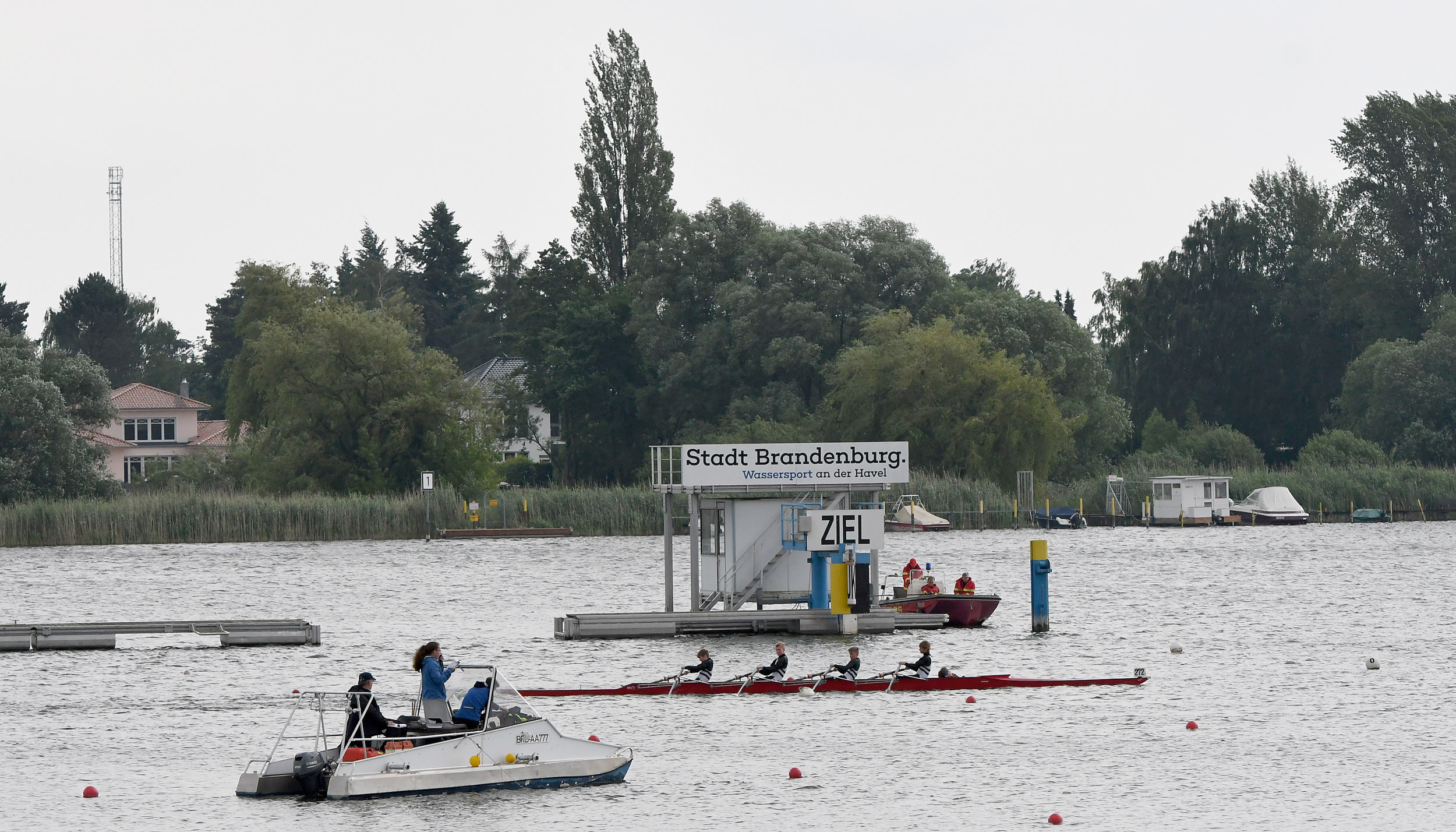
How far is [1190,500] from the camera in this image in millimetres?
114062

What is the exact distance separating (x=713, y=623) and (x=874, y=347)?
63249 mm

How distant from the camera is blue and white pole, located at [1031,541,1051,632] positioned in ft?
156

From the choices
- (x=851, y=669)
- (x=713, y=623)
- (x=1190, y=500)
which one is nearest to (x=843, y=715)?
(x=851, y=669)

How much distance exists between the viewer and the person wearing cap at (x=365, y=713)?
27.4m

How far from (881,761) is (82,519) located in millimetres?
67766

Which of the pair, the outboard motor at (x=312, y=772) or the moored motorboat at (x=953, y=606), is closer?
the outboard motor at (x=312, y=772)

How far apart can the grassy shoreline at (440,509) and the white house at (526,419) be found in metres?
14.2

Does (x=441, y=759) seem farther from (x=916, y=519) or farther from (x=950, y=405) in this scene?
(x=950, y=405)

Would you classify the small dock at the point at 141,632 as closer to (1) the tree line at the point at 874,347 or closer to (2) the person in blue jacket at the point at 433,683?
(2) the person in blue jacket at the point at 433,683

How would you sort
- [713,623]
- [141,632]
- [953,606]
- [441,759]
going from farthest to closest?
[953,606]
[141,632]
[713,623]
[441,759]

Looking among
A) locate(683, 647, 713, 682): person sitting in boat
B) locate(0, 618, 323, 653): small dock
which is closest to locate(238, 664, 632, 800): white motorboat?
locate(683, 647, 713, 682): person sitting in boat

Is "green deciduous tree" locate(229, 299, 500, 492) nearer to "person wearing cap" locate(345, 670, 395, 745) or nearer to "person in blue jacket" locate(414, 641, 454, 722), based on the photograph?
"person in blue jacket" locate(414, 641, 454, 722)

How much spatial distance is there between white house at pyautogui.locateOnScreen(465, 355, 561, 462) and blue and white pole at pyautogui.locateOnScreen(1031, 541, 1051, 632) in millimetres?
65826

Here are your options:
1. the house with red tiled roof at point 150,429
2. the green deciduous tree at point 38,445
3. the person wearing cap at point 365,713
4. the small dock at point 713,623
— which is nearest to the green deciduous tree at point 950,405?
the green deciduous tree at point 38,445
